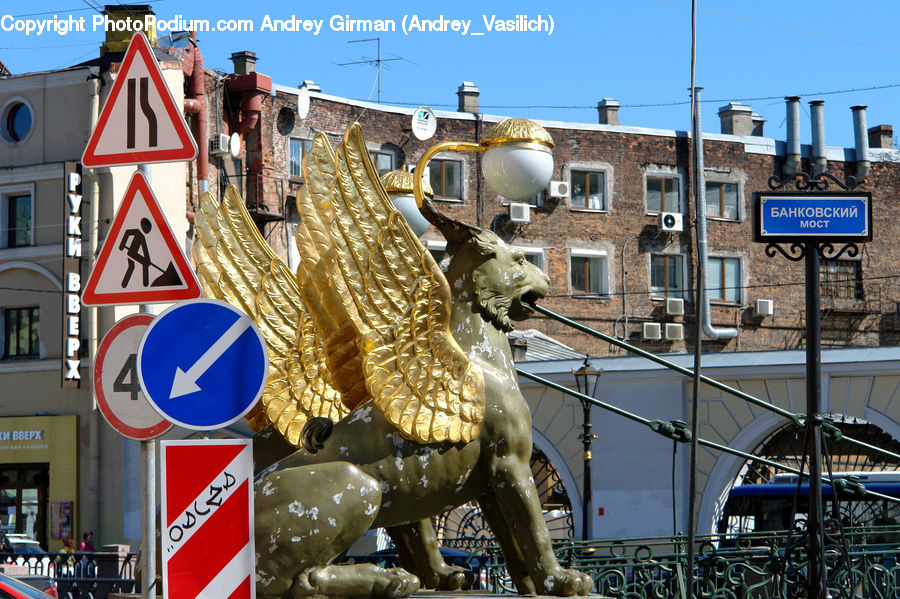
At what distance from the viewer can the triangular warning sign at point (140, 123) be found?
5.33 meters

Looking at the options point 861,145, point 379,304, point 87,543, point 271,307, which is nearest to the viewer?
point 379,304

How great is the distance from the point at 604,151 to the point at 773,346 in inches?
276

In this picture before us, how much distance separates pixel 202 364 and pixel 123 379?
0.51 metres

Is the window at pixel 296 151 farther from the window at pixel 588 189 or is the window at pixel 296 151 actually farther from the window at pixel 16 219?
the window at pixel 588 189

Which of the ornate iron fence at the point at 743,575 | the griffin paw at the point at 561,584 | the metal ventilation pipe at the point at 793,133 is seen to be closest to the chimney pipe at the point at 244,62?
the metal ventilation pipe at the point at 793,133

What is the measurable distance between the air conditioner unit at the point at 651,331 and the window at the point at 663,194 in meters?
3.30

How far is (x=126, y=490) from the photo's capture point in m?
25.5

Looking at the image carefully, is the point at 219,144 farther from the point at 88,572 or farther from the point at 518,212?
the point at 88,572

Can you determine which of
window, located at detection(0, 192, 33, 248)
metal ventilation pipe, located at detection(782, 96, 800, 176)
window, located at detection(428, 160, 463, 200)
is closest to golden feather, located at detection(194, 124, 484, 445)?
window, located at detection(0, 192, 33, 248)

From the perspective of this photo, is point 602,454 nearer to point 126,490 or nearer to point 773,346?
point 126,490

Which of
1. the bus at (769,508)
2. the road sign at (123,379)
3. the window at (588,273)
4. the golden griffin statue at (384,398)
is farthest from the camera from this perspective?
the window at (588,273)

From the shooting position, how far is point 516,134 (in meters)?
7.10

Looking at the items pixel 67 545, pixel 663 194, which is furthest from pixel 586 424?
pixel 663 194

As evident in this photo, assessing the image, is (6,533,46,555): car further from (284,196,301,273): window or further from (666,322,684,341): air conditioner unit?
(666,322,684,341): air conditioner unit
